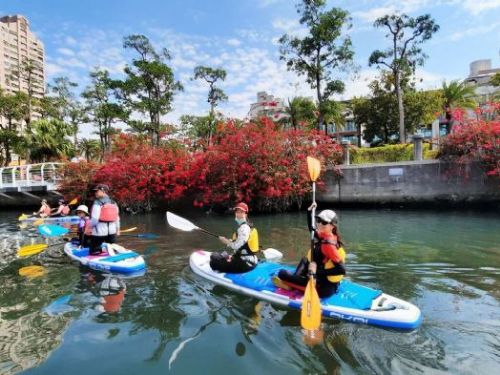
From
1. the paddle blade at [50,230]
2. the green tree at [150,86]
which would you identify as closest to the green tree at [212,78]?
the green tree at [150,86]

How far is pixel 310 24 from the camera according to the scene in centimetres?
2072

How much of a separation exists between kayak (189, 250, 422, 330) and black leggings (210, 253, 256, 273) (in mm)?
91

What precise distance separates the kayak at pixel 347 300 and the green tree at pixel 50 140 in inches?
1015

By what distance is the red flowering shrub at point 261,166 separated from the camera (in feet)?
53.9

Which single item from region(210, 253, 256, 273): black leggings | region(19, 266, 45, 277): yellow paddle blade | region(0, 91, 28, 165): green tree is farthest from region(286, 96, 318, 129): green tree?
region(210, 253, 256, 273): black leggings

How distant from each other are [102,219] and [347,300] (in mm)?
5451

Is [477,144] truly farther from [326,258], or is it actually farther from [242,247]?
[326,258]

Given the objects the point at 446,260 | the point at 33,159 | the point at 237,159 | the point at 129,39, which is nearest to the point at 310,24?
the point at 237,159

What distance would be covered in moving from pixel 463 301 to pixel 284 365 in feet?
10.6

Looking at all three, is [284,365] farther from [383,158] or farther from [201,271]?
[383,158]

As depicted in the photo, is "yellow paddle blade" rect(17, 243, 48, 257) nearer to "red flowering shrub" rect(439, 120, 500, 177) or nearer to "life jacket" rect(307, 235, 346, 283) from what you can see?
"life jacket" rect(307, 235, 346, 283)

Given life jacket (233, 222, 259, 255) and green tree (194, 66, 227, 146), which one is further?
green tree (194, 66, 227, 146)

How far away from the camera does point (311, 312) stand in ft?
15.5

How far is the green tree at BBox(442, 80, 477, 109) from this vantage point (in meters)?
27.9
